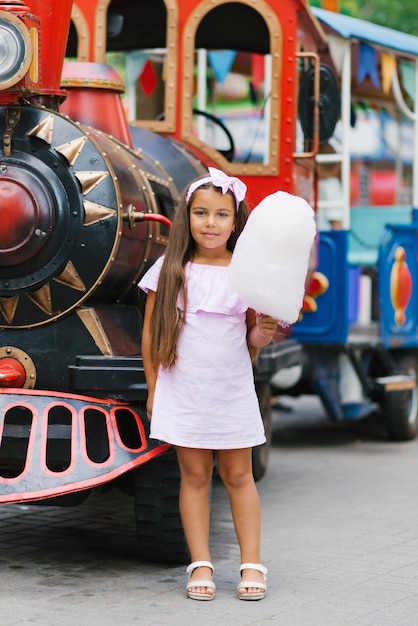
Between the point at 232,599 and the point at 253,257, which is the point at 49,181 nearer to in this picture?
the point at 253,257

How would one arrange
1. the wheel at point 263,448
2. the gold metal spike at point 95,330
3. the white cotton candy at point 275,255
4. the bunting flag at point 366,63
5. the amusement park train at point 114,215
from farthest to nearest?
the bunting flag at point 366,63, the wheel at point 263,448, the gold metal spike at point 95,330, the amusement park train at point 114,215, the white cotton candy at point 275,255

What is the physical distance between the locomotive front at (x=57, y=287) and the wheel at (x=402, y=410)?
411 cm

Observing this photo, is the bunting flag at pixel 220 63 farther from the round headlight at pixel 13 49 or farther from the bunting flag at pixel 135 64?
the round headlight at pixel 13 49

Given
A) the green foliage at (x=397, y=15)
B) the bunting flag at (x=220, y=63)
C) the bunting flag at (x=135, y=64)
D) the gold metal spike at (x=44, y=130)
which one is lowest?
the gold metal spike at (x=44, y=130)

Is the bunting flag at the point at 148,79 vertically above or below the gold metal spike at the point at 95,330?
above

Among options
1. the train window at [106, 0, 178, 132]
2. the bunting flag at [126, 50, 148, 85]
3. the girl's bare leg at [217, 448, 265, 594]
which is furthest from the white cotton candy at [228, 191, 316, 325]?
the bunting flag at [126, 50, 148, 85]

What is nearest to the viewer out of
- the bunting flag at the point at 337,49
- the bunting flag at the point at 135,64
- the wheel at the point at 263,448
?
the wheel at the point at 263,448

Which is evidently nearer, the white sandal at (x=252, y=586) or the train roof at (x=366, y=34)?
the white sandal at (x=252, y=586)

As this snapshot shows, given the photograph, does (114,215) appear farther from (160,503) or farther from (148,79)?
(148,79)

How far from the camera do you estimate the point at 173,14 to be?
6.49 meters

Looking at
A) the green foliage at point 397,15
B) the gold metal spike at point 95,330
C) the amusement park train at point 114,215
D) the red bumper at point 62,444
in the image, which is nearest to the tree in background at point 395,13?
the green foliage at point 397,15

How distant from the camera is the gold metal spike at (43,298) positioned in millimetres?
4719

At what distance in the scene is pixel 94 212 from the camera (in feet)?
15.4

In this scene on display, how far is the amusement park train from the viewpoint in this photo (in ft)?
14.9
